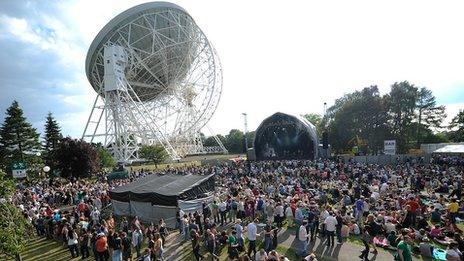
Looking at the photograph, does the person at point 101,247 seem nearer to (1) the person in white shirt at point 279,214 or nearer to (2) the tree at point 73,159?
(1) the person in white shirt at point 279,214

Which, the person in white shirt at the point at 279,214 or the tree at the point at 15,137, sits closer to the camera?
the person in white shirt at the point at 279,214

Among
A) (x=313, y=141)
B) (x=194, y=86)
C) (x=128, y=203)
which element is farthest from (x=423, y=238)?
(x=194, y=86)

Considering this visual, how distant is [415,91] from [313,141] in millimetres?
25422

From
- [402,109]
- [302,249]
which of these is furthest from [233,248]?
[402,109]

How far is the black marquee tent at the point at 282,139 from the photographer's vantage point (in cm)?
4197

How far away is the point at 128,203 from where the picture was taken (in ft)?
59.5

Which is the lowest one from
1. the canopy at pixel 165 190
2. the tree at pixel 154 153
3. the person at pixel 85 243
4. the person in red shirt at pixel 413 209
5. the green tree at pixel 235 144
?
the person at pixel 85 243

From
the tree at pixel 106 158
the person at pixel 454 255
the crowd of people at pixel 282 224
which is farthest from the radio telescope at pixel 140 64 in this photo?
the person at pixel 454 255

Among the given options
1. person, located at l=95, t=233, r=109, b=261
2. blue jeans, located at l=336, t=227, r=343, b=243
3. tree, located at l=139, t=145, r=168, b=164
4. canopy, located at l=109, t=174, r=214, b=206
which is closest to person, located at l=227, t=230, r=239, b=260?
blue jeans, located at l=336, t=227, r=343, b=243

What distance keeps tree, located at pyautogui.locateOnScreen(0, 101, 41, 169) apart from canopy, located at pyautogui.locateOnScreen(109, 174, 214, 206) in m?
30.0

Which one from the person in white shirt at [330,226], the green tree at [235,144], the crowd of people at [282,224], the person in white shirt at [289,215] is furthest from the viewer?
the green tree at [235,144]

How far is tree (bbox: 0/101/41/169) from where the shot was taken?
41375 millimetres

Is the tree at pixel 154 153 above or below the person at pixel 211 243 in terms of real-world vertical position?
above

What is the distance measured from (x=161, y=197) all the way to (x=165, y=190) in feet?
2.21
